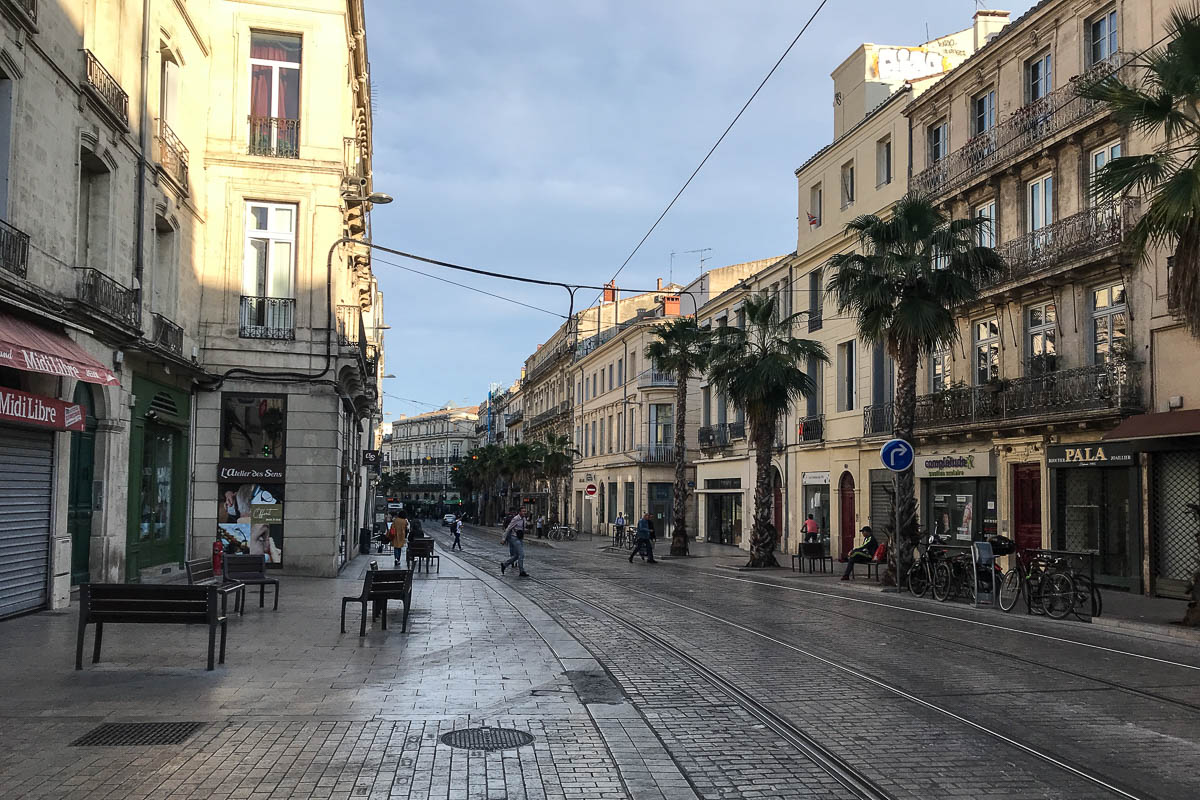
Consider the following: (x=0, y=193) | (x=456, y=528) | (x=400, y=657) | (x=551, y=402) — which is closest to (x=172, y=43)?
(x=0, y=193)

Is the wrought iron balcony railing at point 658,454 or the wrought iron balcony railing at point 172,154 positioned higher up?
the wrought iron balcony railing at point 172,154

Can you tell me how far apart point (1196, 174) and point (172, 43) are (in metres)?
17.8

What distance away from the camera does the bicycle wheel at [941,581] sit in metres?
18.8

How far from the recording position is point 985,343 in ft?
86.7

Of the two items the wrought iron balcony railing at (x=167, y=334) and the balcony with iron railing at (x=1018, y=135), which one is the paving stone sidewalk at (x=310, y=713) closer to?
the wrought iron balcony railing at (x=167, y=334)

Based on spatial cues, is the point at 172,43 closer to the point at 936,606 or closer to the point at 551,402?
the point at 936,606

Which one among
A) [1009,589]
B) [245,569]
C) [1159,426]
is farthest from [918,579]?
[245,569]

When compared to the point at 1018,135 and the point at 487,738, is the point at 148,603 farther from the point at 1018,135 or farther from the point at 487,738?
the point at 1018,135

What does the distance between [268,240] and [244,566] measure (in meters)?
9.59

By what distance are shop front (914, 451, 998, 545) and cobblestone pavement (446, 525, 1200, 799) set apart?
9341 mm

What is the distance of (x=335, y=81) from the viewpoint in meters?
22.6

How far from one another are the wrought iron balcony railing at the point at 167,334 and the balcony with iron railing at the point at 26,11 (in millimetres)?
6346

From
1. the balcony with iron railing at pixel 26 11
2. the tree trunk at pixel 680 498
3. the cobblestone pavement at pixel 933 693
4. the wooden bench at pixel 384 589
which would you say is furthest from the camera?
the tree trunk at pixel 680 498

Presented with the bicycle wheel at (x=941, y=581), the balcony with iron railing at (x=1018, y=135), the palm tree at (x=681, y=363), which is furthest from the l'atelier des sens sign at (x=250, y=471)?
the balcony with iron railing at (x=1018, y=135)
